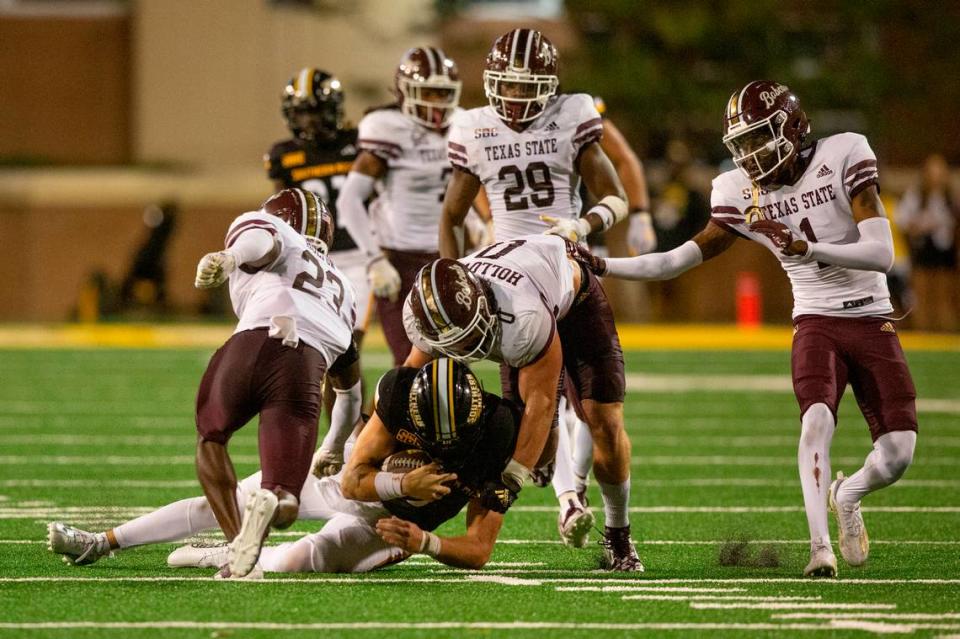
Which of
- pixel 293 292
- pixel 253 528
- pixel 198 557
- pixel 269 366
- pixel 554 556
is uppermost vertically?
pixel 293 292

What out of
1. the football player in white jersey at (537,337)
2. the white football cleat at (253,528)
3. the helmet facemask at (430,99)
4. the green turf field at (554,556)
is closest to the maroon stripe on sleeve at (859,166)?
the football player in white jersey at (537,337)

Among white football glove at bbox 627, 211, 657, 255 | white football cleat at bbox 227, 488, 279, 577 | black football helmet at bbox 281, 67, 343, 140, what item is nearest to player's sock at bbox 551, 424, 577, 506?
white football glove at bbox 627, 211, 657, 255

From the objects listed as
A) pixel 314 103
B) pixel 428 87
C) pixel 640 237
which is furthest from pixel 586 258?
pixel 314 103

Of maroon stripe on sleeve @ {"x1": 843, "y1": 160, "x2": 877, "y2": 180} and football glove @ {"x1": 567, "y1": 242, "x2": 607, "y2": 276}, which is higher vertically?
maroon stripe on sleeve @ {"x1": 843, "y1": 160, "x2": 877, "y2": 180}

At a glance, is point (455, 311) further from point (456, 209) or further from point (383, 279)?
point (383, 279)

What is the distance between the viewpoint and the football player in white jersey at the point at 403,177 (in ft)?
26.5

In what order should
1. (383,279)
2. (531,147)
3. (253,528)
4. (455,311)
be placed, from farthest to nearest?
1. (383,279)
2. (531,147)
3. (455,311)
4. (253,528)

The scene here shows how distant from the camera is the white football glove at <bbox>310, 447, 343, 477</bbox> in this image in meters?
6.37

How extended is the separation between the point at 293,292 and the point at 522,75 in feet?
5.01

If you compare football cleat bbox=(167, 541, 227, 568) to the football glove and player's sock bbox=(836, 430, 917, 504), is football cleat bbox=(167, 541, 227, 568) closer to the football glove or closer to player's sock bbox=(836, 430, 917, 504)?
the football glove

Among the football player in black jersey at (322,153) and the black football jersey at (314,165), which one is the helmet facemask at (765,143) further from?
the black football jersey at (314,165)

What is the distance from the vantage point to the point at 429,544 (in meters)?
5.21

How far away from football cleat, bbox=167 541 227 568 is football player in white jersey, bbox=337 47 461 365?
2.40m

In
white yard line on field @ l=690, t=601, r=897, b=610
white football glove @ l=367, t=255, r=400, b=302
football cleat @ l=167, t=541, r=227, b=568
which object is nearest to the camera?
white yard line on field @ l=690, t=601, r=897, b=610
